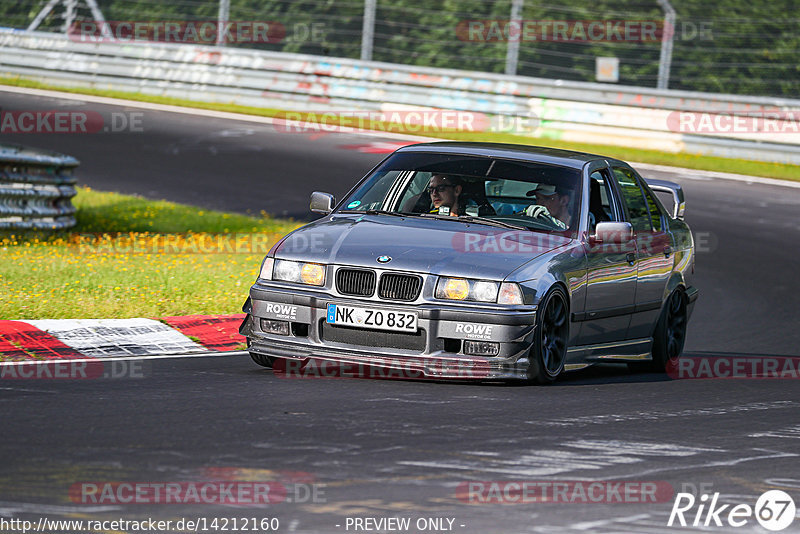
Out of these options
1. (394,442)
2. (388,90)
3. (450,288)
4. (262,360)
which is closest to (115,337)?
(262,360)

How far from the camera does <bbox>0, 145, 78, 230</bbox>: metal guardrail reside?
1430 centimetres

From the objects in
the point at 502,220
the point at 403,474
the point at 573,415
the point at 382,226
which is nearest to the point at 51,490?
the point at 403,474

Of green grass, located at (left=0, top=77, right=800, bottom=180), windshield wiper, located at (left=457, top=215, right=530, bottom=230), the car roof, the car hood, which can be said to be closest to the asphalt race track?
the car hood

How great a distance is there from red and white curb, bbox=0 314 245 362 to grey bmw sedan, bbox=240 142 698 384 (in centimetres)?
109

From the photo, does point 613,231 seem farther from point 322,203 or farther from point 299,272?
point 299,272

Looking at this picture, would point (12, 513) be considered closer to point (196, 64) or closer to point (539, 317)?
point (539, 317)

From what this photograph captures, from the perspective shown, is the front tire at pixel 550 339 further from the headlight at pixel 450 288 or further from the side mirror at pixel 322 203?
the side mirror at pixel 322 203

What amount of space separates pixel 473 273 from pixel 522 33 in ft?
52.3

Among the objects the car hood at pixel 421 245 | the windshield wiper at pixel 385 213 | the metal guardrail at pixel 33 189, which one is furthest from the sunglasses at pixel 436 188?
the metal guardrail at pixel 33 189

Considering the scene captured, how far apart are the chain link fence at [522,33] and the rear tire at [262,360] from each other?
1364 centimetres

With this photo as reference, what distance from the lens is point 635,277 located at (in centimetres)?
947

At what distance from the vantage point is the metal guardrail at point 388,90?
22062 mm

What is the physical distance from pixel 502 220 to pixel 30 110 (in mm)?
16282

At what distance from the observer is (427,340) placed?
7746 mm
